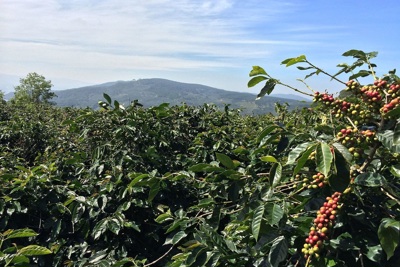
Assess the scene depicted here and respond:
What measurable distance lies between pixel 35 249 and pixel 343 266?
152cm

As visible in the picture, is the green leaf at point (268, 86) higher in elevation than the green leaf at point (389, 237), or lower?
higher

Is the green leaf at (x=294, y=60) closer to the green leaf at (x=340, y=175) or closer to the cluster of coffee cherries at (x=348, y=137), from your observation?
the cluster of coffee cherries at (x=348, y=137)

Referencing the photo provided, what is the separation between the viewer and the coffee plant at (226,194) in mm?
1575

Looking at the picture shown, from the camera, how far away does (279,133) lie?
1891 mm

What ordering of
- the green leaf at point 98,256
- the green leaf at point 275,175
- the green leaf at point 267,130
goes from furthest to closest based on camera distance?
1. the green leaf at point 98,256
2. the green leaf at point 267,130
3. the green leaf at point 275,175

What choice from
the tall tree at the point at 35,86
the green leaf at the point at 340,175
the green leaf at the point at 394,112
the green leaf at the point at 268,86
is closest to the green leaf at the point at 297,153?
the green leaf at the point at 340,175

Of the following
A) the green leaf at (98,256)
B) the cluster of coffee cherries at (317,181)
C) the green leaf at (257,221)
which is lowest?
the green leaf at (98,256)

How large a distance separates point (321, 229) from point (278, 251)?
0.85 ft

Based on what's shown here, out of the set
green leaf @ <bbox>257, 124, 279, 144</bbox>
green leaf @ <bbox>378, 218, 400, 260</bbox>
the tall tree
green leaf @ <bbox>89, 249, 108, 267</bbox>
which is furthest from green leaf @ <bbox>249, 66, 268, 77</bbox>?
the tall tree

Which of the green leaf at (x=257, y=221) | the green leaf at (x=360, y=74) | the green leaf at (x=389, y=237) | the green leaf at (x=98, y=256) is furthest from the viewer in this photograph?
the green leaf at (x=98, y=256)

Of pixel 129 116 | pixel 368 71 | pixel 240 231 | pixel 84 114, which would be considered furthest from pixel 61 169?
pixel 368 71

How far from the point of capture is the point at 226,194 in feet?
7.38

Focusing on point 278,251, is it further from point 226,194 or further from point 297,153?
point 226,194

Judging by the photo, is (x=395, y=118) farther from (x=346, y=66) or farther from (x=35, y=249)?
(x=35, y=249)
